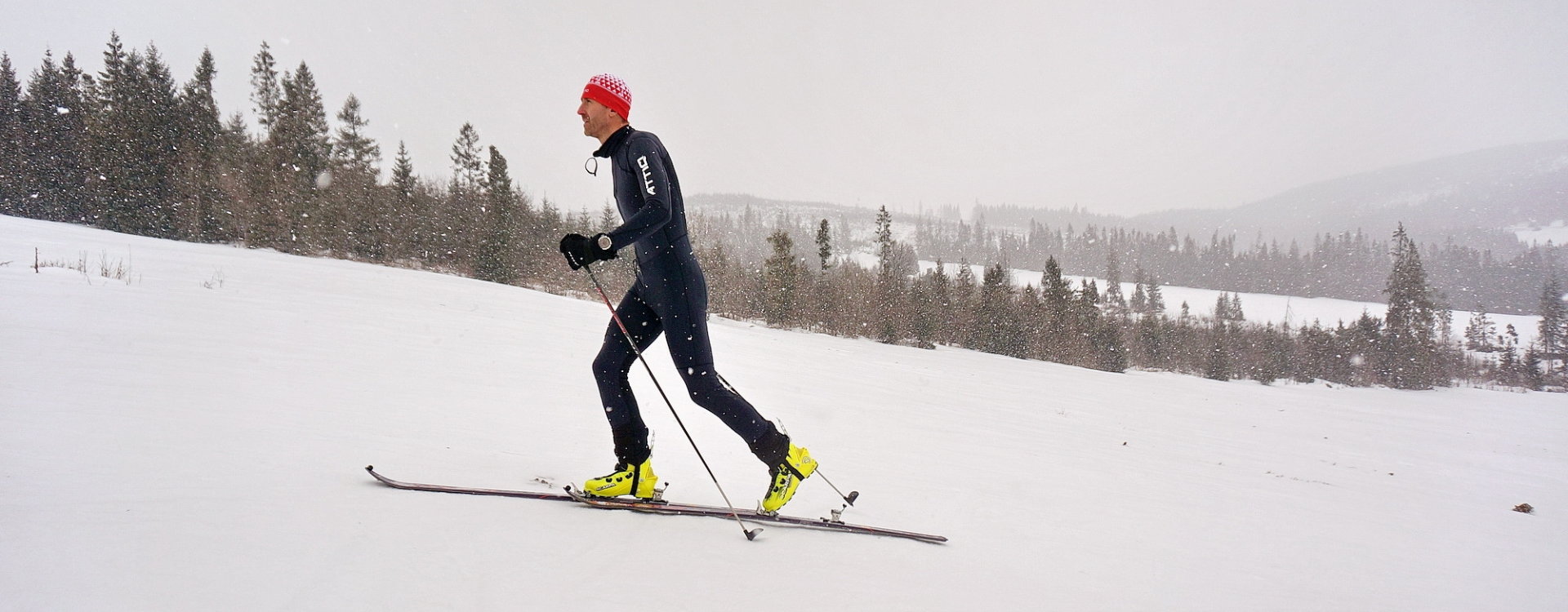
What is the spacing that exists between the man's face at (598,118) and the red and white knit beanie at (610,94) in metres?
0.02

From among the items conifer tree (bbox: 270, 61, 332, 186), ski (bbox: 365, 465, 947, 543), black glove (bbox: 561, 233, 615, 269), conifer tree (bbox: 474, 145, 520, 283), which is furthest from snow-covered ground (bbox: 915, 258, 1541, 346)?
black glove (bbox: 561, 233, 615, 269)

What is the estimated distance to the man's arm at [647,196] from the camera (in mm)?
2516

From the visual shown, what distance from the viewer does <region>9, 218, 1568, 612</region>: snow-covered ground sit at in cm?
171

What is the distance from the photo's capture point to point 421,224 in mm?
35844

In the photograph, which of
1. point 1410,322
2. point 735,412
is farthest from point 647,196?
point 1410,322

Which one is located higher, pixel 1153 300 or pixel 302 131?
pixel 302 131

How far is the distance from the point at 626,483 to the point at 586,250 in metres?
1.06

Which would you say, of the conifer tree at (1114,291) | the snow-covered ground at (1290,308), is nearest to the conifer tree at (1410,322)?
the conifer tree at (1114,291)

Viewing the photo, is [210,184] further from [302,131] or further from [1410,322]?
[1410,322]

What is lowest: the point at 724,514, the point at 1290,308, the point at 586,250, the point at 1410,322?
the point at 724,514

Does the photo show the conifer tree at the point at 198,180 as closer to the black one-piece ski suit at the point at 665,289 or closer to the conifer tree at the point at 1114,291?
the black one-piece ski suit at the point at 665,289

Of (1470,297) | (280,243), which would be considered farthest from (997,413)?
(1470,297)

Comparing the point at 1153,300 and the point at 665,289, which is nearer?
the point at 665,289

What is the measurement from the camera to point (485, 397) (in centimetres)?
445
